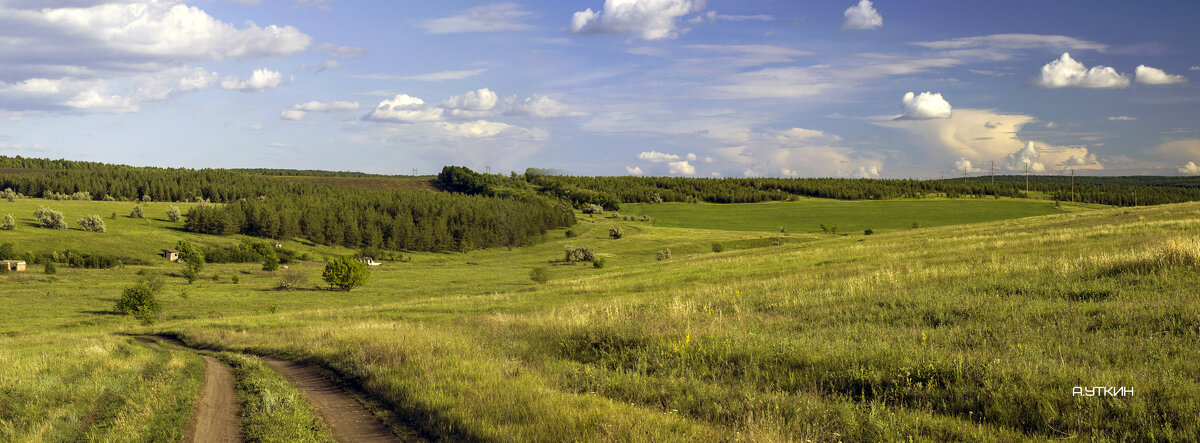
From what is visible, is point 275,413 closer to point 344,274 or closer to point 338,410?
point 338,410

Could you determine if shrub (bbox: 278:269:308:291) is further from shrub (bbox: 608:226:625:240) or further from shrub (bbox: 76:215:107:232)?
shrub (bbox: 76:215:107:232)

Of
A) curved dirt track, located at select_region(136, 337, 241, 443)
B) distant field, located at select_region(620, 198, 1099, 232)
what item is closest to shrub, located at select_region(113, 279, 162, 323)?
curved dirt track, located at select_region(136, 337, 241, 443)

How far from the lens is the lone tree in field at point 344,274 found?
240 ft

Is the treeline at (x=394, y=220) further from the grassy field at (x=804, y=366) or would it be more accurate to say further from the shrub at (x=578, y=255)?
→ the grassy field at (x=804, y=366)

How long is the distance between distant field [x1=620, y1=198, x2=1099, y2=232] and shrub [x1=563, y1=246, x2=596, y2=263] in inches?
2019

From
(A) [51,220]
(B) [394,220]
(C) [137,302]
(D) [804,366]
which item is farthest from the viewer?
(B) [394,220]

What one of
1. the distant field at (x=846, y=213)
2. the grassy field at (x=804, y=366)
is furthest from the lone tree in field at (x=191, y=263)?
the distant field at (x=846, y=213)

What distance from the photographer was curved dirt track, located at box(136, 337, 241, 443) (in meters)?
8.75

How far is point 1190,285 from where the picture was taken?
11.8m

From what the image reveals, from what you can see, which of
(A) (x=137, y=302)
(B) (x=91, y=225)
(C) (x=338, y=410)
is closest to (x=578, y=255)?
(A) (x=137, y=302)

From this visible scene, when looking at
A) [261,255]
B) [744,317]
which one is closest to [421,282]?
[261,255]

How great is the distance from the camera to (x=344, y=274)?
73.6 m

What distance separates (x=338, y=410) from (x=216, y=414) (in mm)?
1995

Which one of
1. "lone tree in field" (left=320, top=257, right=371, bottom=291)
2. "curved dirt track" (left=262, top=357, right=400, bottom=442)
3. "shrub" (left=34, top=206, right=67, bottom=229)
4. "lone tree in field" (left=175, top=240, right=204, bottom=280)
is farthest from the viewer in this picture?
"shrub" (left=34, top=206, right=67, bottom=229)
